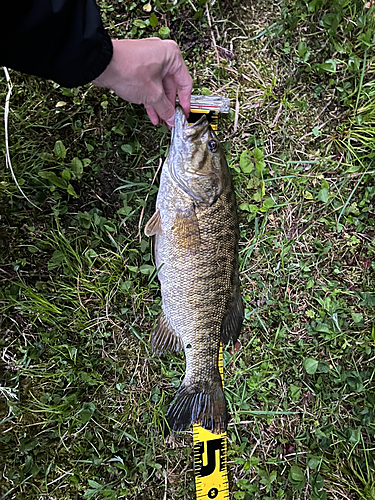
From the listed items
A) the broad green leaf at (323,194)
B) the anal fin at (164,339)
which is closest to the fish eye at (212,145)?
the broad green leaf at (323,194)

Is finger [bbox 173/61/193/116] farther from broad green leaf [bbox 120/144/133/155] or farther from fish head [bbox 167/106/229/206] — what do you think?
broad green leaf [bbox 120/144/133/155]

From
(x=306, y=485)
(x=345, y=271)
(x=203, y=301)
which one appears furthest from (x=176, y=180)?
(x=306, y=485)

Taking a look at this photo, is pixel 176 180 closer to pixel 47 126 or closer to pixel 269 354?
pixel 47 126

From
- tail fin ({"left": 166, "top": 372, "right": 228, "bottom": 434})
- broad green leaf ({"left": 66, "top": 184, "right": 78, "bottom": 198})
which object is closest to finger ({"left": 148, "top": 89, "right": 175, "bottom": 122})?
broad green leaf ({"left": 66, "top": 184, "right": 78, "bottom": 198})

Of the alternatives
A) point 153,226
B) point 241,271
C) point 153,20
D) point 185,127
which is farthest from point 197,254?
point 153,20

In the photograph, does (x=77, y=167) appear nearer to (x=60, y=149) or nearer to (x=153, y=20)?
(x=60, y=149)

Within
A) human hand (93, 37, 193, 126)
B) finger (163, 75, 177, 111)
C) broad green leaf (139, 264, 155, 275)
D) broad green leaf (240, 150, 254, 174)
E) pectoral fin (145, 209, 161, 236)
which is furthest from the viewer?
broad green leaf (240, 150, 254, 174)

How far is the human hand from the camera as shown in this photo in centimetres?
159

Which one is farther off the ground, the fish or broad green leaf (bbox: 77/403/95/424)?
the fish

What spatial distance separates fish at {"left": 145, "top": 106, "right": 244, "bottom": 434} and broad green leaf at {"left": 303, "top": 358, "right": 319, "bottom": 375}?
28.5 inches

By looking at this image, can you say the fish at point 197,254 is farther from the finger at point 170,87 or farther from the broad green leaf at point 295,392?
the broad green leaf at point 295,392

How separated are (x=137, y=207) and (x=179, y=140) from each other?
23.6 inches

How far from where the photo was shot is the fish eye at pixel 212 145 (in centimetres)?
196

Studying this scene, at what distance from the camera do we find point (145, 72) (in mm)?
1654
